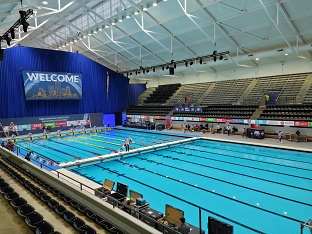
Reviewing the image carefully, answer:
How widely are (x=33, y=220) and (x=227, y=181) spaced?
692 centimetres

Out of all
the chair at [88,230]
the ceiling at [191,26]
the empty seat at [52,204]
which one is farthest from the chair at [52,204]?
the ceiling at [191,26]

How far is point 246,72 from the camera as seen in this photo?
23875 mm

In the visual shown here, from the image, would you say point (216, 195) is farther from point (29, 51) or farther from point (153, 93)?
point (153, 93)

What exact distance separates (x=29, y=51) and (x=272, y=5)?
2095cm

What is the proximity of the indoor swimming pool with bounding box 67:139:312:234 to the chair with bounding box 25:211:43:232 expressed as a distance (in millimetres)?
3194

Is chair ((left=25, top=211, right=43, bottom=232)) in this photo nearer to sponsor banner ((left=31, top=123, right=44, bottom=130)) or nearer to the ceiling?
the ceiling

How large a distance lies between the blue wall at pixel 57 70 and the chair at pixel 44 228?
20.2 metres

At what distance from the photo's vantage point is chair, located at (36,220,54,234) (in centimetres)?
426

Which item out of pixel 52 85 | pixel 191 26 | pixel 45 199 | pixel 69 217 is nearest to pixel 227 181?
pixel 69 217

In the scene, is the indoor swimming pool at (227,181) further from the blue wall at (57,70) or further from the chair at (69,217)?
the blue wall at (57,70)

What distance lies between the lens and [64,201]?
6.57m

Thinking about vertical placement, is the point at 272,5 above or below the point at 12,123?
above

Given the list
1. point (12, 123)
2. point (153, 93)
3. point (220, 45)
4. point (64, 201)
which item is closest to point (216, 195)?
point (64, 201)

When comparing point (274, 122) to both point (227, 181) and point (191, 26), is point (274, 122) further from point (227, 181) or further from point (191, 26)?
point (227, 181)
